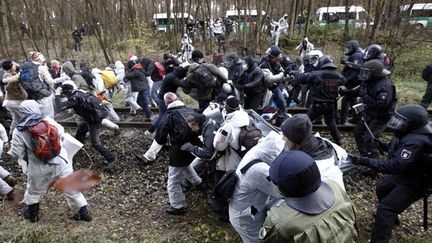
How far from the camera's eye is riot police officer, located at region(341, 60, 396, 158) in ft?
18.1

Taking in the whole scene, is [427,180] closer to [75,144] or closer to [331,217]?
[331,217]

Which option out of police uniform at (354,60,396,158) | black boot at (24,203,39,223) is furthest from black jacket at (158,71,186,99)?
police uniform at (354,60,396,158)

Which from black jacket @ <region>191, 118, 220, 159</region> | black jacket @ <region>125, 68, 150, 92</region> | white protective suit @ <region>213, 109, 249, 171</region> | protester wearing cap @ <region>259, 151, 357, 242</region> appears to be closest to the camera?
protester wearing cap @ <region>259, 151, 357, 242</region>

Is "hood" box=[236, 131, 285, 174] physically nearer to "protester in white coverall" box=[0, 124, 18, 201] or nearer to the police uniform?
the police uniform

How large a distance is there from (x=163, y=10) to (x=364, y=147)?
2136 cm

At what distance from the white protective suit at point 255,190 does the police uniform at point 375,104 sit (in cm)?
279

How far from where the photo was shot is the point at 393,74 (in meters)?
15.1

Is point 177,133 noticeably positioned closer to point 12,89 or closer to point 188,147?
point 188,147

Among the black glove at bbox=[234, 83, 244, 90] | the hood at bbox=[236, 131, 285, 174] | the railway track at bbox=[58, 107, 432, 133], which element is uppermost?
the hood at bbox=[236, 131, 285, 174]

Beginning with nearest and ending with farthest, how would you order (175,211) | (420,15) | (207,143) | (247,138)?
(247,138)
(207,143)
(175,211)
(420,15)

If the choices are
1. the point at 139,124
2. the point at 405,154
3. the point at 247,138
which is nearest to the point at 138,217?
the point at 247,138

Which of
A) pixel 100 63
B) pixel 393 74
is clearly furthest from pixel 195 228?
pixel 100 63

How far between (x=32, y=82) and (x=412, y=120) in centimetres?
666

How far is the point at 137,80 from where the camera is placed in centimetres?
841
